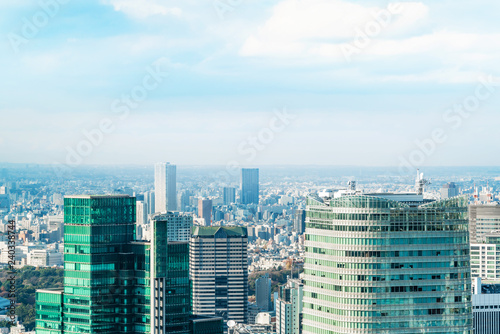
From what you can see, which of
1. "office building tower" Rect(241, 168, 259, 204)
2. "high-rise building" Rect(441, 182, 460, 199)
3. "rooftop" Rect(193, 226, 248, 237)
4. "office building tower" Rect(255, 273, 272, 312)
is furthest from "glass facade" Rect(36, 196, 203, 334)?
"office building tower" Rect(241, 168, 259, 204)

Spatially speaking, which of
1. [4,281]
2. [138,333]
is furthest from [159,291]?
[4,281]

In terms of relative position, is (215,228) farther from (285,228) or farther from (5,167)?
(285,228)

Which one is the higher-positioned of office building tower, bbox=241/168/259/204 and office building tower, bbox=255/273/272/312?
office building tower, bbox=241/168/259/204

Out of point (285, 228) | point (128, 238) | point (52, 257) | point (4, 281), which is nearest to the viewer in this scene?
point (128, 238)

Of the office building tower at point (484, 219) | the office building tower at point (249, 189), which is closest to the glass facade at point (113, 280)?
the office building tower at point (484, 219)

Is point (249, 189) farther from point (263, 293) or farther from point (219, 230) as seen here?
point (219, 230)

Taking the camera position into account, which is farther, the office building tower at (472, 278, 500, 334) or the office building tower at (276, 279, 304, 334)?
the office building tower at (276, 279, 304, 334)

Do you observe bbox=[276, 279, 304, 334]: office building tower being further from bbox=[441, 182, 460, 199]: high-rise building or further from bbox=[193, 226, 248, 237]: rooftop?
bbox=[193, 226, 248, 237]: rooftop
